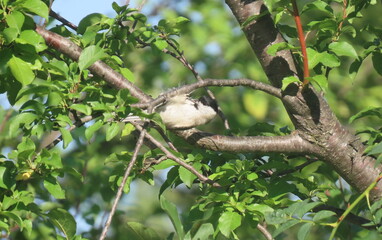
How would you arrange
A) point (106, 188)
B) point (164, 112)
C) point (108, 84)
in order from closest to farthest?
point (108, 84) < point (164, 112) < point (106, 188)

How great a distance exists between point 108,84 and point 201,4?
2714mm

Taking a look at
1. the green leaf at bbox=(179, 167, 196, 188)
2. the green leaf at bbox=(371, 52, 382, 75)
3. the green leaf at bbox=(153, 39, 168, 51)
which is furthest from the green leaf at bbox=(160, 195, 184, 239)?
the green leaf at bbox=(371, 52, 382, 75)

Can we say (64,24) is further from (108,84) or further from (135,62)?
(135,62)

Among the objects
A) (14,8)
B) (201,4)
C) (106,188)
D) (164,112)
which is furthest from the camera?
(201,4)

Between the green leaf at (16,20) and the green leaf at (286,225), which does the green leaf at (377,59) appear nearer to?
the green leaf at (286,225)

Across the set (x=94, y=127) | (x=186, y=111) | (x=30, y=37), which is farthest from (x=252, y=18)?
(x=30, y=37)

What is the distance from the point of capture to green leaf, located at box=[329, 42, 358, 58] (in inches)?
87.6

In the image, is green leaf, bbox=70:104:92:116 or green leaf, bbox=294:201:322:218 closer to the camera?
green leaf, bbox=294:201:322:218

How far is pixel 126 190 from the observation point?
7.86 feet

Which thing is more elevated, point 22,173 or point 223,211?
point 22,173

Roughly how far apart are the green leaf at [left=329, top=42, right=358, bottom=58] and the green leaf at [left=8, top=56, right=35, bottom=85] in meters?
0.96

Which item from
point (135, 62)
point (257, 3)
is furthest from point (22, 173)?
point (135, 62)

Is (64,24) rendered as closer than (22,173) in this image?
No

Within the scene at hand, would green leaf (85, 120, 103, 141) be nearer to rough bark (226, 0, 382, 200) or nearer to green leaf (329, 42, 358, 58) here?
rough bark (226, 0, 382, 200)
